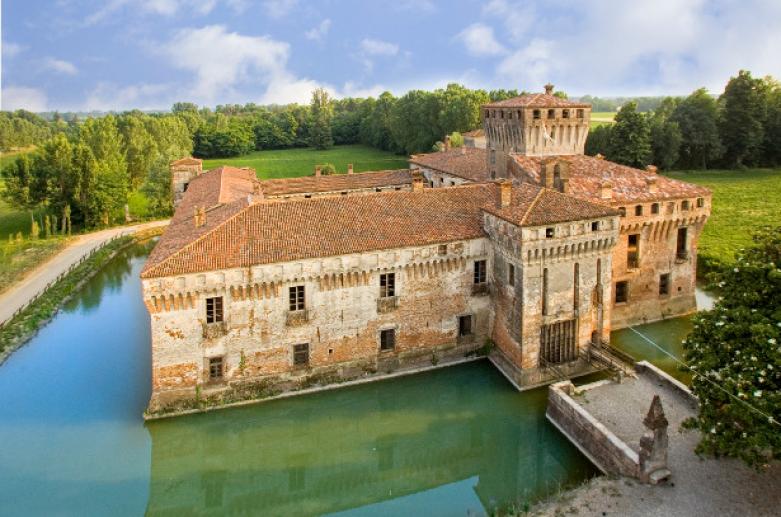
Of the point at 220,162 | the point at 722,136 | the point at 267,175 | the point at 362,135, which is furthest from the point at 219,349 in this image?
the point at 362,135

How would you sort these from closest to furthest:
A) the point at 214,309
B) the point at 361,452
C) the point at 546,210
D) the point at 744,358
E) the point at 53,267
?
the point at 744,358 < the point at 361,452 < the point at 214,309 < the point at 546,210 < the point at 53,267

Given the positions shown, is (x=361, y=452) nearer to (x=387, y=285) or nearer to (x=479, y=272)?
(x=387, y=285)

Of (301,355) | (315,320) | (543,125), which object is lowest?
(301,355)

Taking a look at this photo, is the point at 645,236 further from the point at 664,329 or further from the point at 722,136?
the point at 722,136

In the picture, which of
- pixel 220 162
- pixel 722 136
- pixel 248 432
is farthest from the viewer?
pixel 220 162

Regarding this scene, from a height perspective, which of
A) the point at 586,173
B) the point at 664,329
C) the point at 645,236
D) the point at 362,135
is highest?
the point at 362,135

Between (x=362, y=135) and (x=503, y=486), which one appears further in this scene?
(x=362, y=135)

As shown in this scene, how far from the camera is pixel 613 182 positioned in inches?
1200

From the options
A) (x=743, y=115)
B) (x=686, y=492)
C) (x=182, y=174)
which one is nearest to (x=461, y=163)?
(x=182, y=174)

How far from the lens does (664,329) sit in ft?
97.5

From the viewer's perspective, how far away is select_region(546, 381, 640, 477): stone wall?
58.5 feet

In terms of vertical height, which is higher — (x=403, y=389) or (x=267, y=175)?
(x=267, y=175)

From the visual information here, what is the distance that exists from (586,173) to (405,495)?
1991 centimetres

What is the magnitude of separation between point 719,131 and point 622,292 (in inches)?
2436
